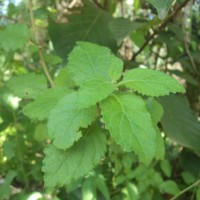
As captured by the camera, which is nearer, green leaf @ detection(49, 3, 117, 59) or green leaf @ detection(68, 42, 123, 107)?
green leaf @ detection(68, 42, 123, 107)

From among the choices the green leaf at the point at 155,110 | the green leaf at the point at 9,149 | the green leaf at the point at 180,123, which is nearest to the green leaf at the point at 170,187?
the green leaf at the point at 180,123

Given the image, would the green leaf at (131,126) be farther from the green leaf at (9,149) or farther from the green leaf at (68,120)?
the green leaf at (9,149)

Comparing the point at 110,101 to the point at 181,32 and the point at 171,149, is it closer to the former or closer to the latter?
the point at 181,32

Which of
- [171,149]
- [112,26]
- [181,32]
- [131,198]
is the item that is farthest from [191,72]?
[131,198]

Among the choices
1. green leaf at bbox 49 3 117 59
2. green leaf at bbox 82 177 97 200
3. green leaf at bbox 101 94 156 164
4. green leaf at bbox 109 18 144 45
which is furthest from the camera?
green leaf at bbox 49 3 117 59

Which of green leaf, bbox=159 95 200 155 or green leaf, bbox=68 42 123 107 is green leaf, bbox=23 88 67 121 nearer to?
green leaf, bbox=68 42 123 107

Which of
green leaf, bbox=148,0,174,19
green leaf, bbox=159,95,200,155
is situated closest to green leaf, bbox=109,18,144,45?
green leaf, bbox=159,95,200,155
